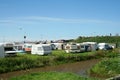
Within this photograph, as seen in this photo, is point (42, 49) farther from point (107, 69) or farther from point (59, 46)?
point (59, 46)

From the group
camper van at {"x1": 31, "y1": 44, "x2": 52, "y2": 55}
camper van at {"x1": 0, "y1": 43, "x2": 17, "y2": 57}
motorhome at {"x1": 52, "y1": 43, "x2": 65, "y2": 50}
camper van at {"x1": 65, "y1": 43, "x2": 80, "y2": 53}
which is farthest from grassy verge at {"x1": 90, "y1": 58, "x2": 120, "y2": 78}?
motorhome at {"x1": 52, "y1": 43, "x2": 65, "y2": 50}

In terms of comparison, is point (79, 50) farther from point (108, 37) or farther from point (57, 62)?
point (108, 37)

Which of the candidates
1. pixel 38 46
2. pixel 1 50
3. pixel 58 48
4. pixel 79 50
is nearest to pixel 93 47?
pixel 79 50

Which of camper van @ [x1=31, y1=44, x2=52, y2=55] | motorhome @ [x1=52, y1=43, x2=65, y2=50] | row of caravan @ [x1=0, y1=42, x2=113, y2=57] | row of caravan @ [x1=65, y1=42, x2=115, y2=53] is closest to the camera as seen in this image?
row of caravan @ [x1=0, y1=42, x2=113, y2=57]

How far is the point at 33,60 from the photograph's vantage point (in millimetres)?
34281

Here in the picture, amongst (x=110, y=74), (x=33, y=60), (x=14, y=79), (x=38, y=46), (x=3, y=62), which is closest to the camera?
(x=14, y=79)

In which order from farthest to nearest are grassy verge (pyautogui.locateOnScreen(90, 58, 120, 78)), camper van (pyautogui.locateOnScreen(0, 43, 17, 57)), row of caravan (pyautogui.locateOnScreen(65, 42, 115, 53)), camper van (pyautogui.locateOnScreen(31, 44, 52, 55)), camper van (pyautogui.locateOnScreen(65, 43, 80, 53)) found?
row of caravan (pyautogui.locateOnScreen(65, 42, 115, 53)), camper van (pyautogui.locateOnScreen(65, 43, 80, 53)), camper van (pyautogui.locateOnScreen(31, 44, 52, 55)), camper van (pyautogui.locateOnScreen(0, 43, 17, 57)), grassy verge (pyautogui.locateOnScreen(90, 58, 120, 78))

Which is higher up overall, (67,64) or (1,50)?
(1,50)

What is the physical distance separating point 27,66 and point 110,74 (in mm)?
12041

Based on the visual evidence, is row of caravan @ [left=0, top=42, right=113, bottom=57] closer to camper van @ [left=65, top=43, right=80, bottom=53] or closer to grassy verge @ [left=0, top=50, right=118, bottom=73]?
camper van @ [left=65, top=43, right=80, bottom=53]

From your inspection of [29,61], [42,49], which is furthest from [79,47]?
[29,61]

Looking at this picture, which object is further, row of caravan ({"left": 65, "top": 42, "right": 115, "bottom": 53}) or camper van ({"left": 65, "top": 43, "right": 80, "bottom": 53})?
row of caravan ({"left": 65, "top": 42, "right": 115, "bottom": 53})

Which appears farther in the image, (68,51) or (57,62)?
(68,51)

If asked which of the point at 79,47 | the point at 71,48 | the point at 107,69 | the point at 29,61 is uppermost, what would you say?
the point at 79,47
